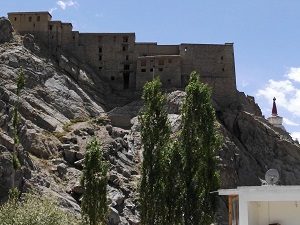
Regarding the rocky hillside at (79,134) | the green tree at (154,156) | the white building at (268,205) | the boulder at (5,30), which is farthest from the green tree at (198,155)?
the boulder at (5,30)

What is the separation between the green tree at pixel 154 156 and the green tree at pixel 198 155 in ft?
4.57

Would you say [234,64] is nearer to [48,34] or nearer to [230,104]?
[230,104]

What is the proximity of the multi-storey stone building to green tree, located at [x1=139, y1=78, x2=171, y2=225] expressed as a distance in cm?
3578

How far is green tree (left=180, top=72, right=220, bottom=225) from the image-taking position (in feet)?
120

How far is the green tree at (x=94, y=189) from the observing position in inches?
1532

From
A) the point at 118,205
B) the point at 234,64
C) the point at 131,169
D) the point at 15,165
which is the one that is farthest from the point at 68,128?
the point at 234,64

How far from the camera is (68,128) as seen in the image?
214 ft

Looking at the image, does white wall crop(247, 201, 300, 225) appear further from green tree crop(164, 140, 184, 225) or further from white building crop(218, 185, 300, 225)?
green tree crop(164, 140, 184, 225)

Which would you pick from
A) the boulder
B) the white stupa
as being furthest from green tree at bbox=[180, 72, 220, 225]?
the white stupa

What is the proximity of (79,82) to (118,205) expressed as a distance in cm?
2550

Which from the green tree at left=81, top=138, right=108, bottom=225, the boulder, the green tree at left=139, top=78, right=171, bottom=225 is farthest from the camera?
the boulder

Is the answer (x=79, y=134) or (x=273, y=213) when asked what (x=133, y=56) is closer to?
(x=79, y=134)

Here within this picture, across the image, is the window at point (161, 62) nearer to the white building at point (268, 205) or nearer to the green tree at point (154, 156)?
the green tree at point (154, 156)

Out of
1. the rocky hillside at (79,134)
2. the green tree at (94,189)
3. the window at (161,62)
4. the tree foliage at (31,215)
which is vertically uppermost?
the window at (161,62)
